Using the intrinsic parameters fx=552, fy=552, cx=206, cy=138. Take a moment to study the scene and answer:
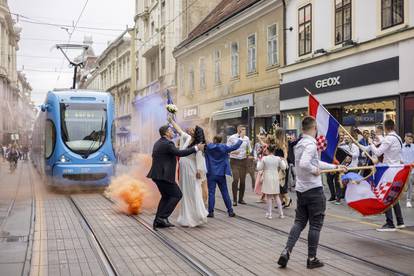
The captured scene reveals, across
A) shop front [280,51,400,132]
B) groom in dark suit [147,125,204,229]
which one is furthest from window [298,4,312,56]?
groom in dark suit [147,125,204,229]

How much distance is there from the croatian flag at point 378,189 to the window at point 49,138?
10584mm

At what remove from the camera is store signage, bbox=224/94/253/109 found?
25.9 meters

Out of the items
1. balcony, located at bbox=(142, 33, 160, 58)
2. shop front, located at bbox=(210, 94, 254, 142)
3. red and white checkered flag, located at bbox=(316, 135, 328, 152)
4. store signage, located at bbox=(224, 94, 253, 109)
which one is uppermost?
balcony, located at bbox=(142, 33, 160, 58)

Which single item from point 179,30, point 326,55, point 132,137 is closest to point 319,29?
point 326,55

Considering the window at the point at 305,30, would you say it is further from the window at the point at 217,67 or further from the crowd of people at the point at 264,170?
the window at the point at 217,67

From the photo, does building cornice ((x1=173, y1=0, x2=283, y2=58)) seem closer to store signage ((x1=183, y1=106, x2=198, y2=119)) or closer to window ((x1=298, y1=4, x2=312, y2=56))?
window ((x1=298, y1=4, x2=312, y2=56))

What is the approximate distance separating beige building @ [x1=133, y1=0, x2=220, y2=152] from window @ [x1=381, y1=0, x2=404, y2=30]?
1608cm

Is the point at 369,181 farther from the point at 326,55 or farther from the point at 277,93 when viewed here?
the point at 277,93

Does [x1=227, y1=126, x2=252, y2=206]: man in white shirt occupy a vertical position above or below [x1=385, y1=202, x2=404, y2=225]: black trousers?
above

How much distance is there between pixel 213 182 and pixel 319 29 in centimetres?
1110

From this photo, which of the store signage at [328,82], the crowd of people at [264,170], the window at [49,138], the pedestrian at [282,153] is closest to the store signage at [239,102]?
the store signage at [328,82]

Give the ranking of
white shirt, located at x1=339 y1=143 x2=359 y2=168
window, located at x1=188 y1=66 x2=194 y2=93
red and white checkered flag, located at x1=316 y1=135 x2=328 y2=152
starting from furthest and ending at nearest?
window, located at x1=188 y1=66 x2=194 y2=93
white shirt, located at x1=339 y1=143 x2=359 y2=168
red and white checkered flag, located at x1=316 y1=135 x2=328 y2=152

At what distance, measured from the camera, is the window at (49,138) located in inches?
665

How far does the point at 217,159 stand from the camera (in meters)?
11.2
